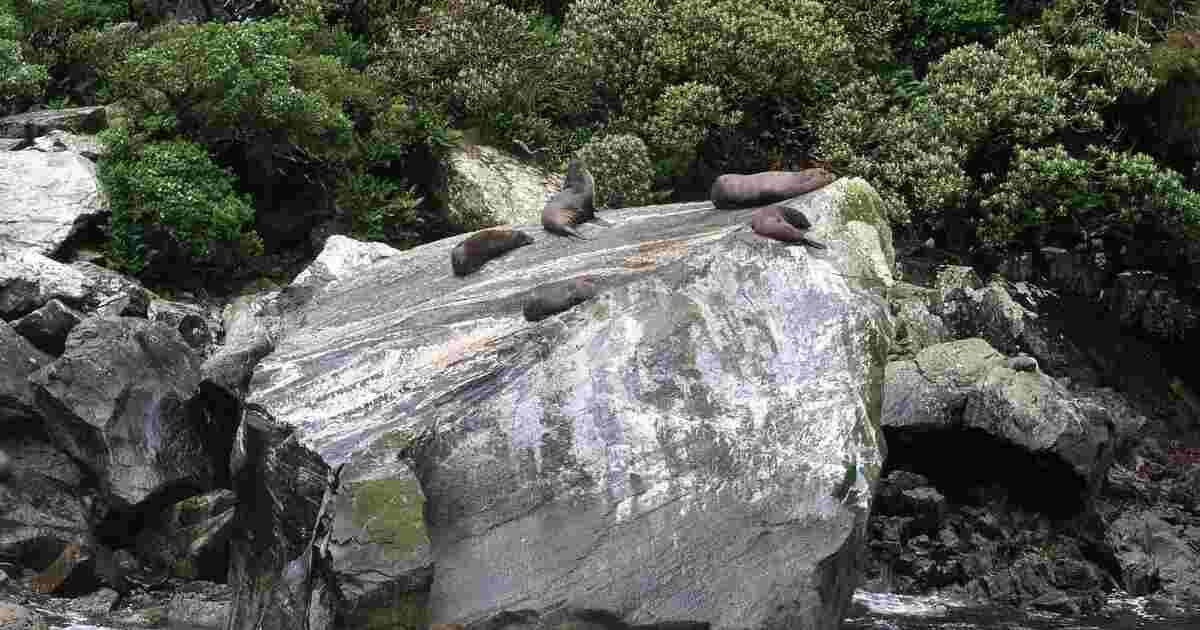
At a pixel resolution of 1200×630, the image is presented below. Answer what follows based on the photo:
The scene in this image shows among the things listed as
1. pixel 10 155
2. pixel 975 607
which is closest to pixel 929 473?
pixel 975 607

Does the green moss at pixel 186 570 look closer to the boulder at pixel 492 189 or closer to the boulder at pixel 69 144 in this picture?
the boulder at pixel 492 189

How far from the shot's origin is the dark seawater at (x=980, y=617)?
408 inches

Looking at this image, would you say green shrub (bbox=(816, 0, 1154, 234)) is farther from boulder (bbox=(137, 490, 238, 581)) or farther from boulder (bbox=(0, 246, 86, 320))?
boulder (bbox=(0, 246, 86, 320))

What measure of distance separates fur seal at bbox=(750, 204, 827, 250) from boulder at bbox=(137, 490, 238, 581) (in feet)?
16.6

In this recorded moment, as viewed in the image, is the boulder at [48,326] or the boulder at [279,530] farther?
the boulder at [48,326]

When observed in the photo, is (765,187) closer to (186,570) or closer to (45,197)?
(186,570)

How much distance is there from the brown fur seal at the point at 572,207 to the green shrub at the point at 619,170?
14.0ft

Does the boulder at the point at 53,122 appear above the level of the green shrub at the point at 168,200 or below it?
above

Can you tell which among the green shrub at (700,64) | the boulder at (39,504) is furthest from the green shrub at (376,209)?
the boulder at (39,504)

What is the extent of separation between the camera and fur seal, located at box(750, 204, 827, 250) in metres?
9.21

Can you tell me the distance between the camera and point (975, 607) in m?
11.0

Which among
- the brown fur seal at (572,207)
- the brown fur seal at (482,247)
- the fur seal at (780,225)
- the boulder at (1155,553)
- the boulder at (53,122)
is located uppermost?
the fur seal at (780,225)

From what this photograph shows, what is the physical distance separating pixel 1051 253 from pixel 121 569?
1212 cm

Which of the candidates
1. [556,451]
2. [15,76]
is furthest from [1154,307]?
[15,76]
